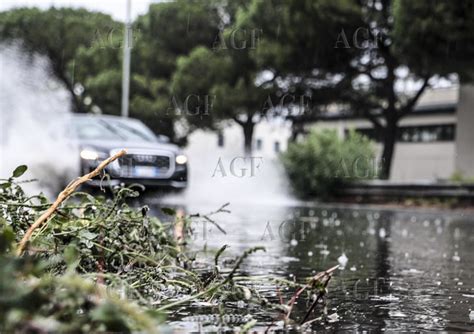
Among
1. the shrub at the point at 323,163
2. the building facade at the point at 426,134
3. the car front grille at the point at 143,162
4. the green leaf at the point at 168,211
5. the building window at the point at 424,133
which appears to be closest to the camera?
the green leaf at the point at 168,211

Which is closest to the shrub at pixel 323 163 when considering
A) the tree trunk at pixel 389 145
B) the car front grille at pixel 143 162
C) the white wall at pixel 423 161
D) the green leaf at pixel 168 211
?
the tree trunk at pixel 389 145

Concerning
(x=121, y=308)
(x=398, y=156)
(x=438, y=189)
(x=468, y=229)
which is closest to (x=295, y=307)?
(x=121, y=308)

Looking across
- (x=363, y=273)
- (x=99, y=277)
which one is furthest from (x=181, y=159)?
(x=99, y=277)

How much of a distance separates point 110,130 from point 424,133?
35.0 m

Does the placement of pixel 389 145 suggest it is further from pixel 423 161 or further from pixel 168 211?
pixel 168 211

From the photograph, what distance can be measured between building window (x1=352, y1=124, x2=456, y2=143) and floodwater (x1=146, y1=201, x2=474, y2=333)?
34.2 meters

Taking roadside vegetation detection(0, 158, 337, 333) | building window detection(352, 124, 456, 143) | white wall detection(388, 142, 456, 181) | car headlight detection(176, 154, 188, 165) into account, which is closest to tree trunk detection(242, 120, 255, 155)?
building window detection(352, 124, 456, 143)

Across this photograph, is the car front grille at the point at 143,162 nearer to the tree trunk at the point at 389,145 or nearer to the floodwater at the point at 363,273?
the floodwater at the point at 363,273

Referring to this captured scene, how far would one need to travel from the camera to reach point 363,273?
4895 millimetres

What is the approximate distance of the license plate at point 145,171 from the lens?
1077 cm

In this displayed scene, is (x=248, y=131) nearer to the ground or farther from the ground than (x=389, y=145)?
farther from the ground

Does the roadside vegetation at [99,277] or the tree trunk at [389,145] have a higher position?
the tree trunk at [389,145]

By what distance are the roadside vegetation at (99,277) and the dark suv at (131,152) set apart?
580cm

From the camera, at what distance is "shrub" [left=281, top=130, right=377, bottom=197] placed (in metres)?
A: 21.3
